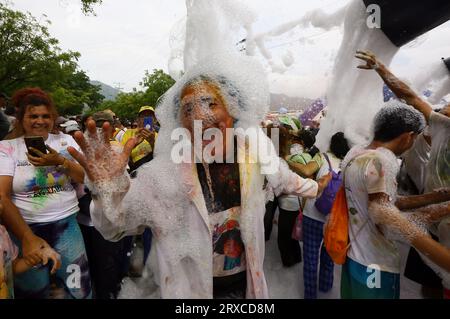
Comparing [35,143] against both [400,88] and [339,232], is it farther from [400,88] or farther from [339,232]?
[400,88]

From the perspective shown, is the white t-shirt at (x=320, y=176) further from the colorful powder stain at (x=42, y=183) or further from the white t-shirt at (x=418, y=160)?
the colorful powder stain at (x=42, y=183)

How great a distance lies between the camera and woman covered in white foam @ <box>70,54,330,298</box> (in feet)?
4.10

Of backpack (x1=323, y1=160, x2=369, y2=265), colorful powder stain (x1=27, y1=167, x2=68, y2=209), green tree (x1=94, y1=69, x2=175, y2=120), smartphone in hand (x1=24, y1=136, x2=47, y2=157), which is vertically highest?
green tree (x1=94, y1=69, x2=175, y2=120)

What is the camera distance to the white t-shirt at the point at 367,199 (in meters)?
1.53

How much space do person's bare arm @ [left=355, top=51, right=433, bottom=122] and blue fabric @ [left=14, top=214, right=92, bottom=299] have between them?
2320 millimetres

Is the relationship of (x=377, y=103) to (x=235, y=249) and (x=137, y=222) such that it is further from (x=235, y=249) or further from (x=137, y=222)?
(x=137, y=222)

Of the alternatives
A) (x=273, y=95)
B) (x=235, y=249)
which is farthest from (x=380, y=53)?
(x=235, y=249)

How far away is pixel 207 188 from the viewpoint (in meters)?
1.34

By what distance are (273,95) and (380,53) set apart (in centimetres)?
195

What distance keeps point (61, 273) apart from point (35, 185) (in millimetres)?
625

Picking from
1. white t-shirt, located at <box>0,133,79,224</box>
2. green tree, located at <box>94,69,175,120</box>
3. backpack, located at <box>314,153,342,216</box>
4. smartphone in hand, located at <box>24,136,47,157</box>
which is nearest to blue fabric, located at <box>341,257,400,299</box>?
backpack, located at <box>314,153,342,216</box>

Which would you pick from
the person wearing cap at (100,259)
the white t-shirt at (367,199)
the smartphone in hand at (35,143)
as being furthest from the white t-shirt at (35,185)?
the white t-shirt at (367,199)

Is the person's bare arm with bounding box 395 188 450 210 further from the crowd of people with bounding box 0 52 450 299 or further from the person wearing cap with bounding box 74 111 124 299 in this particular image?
the person wearing cap with bounding box 74 111 124 299
